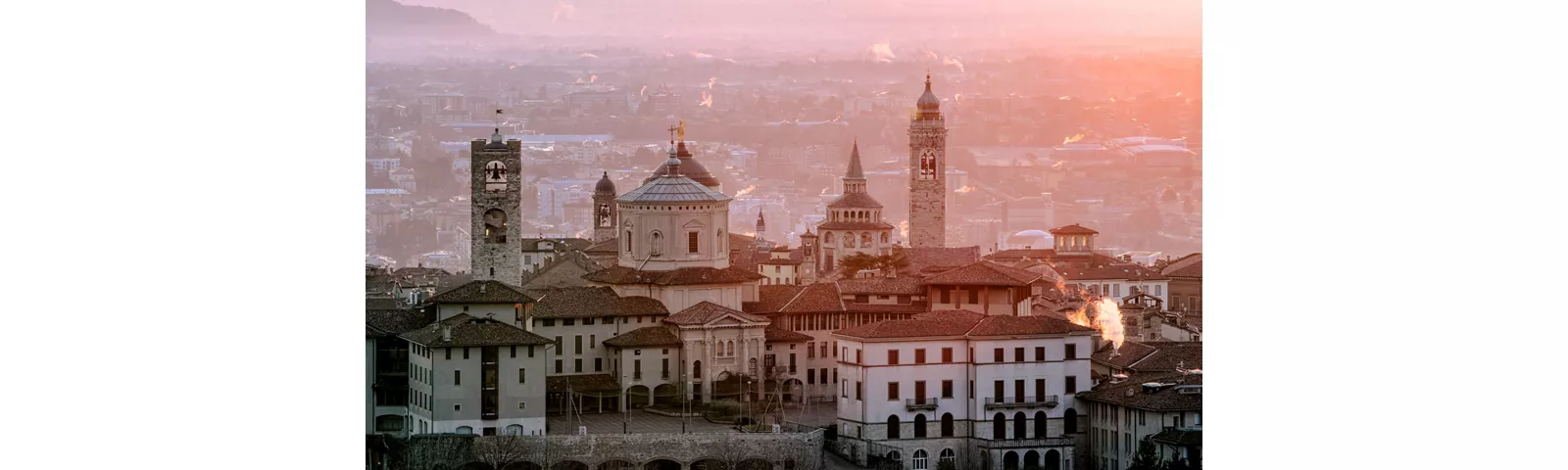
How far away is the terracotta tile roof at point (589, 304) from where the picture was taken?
72.8 feet

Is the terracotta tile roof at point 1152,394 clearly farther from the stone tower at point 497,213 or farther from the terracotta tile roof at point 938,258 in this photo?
the stone tower at point 497,213

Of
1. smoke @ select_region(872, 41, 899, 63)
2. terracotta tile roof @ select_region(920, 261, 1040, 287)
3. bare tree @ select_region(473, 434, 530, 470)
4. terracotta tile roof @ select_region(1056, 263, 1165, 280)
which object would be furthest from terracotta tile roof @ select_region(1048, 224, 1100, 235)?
bare tree @ select_region(473, 434, 530, 470)

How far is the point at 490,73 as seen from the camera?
22.4 meters

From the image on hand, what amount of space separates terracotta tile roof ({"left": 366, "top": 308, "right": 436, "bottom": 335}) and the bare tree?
1564mm

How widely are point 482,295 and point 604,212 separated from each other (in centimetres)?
304

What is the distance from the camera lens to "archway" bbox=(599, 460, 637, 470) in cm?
2017

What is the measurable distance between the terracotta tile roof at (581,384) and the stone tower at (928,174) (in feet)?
12.2

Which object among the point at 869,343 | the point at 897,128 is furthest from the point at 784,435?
the point at 897,128

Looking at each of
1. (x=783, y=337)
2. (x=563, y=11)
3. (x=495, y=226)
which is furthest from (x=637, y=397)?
(x=563, y=11)

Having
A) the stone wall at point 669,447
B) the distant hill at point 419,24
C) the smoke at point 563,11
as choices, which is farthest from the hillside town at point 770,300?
the smoke at point 563,11

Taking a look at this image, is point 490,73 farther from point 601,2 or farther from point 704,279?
point 704,279

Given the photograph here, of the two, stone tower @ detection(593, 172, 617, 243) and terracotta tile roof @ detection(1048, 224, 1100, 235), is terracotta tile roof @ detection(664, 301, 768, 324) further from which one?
terracotta tile roof @ detection(1048, 224, 1100, 235)
